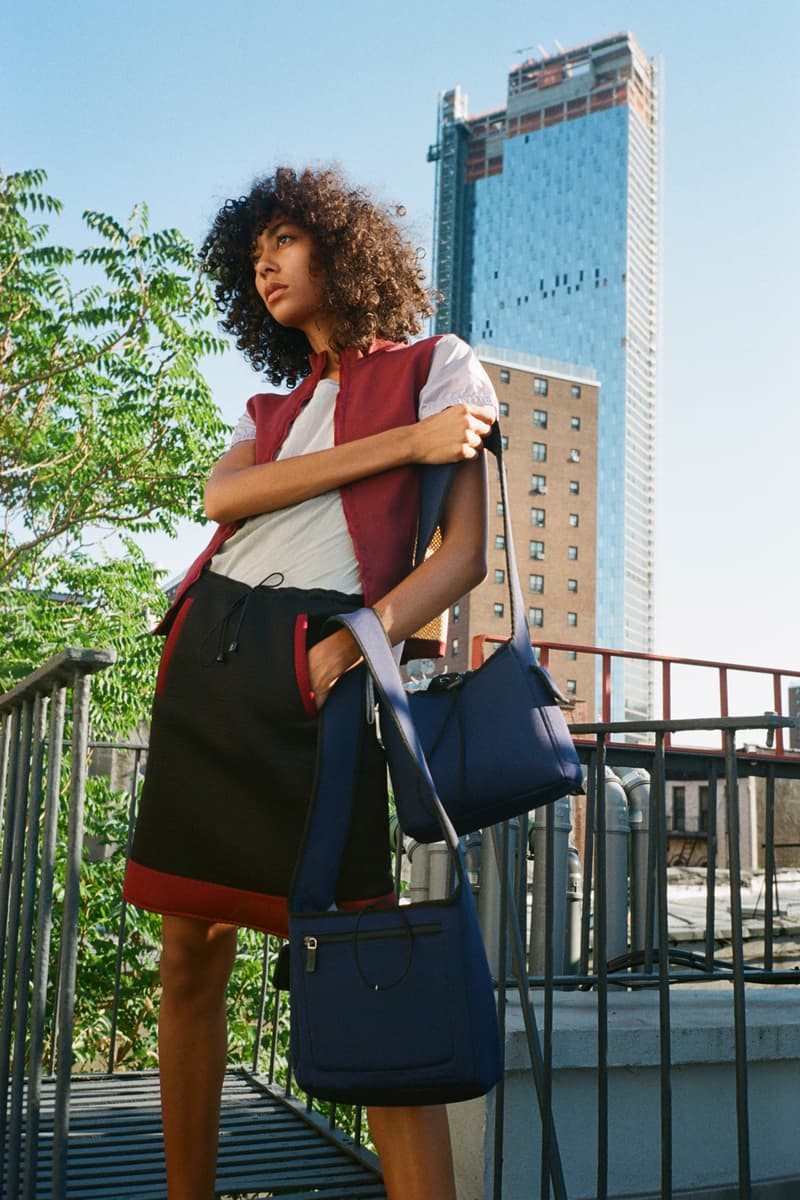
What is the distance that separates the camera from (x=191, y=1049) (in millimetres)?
1851

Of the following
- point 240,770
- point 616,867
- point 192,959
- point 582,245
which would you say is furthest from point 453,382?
point 582,245

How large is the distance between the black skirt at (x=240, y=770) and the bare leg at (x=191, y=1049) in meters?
0.11

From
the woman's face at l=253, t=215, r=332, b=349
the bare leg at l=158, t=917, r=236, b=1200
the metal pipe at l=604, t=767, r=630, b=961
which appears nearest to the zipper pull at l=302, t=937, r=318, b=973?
the bare leg at l=158, t=917, r=236, b=1200

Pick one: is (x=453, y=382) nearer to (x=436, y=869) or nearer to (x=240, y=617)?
(x=240, y=617)

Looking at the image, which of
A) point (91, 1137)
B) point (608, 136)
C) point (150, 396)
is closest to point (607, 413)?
point (608, 136)

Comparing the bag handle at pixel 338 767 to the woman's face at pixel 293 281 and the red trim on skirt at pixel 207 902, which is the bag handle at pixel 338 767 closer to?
the red trim on skirt at pixel 207 902

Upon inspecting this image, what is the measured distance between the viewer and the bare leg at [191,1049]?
5.97ft

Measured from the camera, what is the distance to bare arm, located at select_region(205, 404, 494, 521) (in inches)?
69.4

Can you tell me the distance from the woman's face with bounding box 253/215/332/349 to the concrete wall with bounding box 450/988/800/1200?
6.36 feet

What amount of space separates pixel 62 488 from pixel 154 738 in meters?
9.11

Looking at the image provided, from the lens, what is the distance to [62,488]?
10430 mm

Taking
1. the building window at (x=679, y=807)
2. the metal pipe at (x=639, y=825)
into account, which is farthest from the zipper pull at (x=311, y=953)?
the building window at (x=679, y=807)

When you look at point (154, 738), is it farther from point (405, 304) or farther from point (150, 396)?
point (150, 396)

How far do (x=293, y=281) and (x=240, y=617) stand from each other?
2.19 ft
